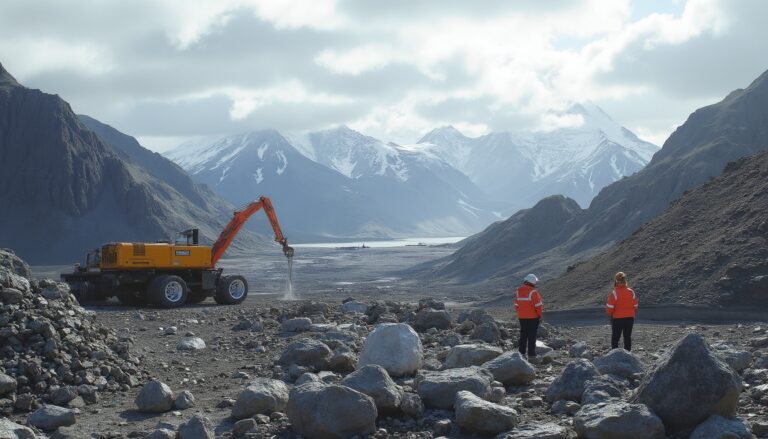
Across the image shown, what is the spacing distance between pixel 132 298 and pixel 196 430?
17.9 meters

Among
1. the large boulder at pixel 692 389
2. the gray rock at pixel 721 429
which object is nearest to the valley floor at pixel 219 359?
the large boulder at pixel 692 389

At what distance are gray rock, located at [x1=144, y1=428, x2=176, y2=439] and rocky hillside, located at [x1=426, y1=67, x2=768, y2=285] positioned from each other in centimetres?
5770

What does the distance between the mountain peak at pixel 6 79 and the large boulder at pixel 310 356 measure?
423 ft

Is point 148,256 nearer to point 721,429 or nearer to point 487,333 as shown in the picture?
point 487,333

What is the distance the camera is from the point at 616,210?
76.2 m

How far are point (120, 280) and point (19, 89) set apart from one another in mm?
114410

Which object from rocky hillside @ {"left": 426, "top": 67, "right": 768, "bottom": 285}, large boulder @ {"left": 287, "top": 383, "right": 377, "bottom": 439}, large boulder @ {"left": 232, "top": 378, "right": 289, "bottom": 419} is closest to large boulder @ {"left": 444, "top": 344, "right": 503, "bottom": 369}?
large boulder @ {"left": 232, "top": 378, "right": 289, "bottom": 419}

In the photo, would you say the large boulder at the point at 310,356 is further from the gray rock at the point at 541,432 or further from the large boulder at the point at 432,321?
the gray rock at the point at 541,432

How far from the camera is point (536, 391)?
11.1 metres

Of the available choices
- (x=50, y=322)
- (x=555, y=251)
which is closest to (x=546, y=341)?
(x=50, y=322)

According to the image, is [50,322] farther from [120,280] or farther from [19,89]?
[19,89]

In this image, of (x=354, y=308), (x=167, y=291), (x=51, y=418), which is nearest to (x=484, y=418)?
(x=51, y=418)

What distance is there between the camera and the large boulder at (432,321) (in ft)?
60.6

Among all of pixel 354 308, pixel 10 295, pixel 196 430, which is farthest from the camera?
pixel 354 308
